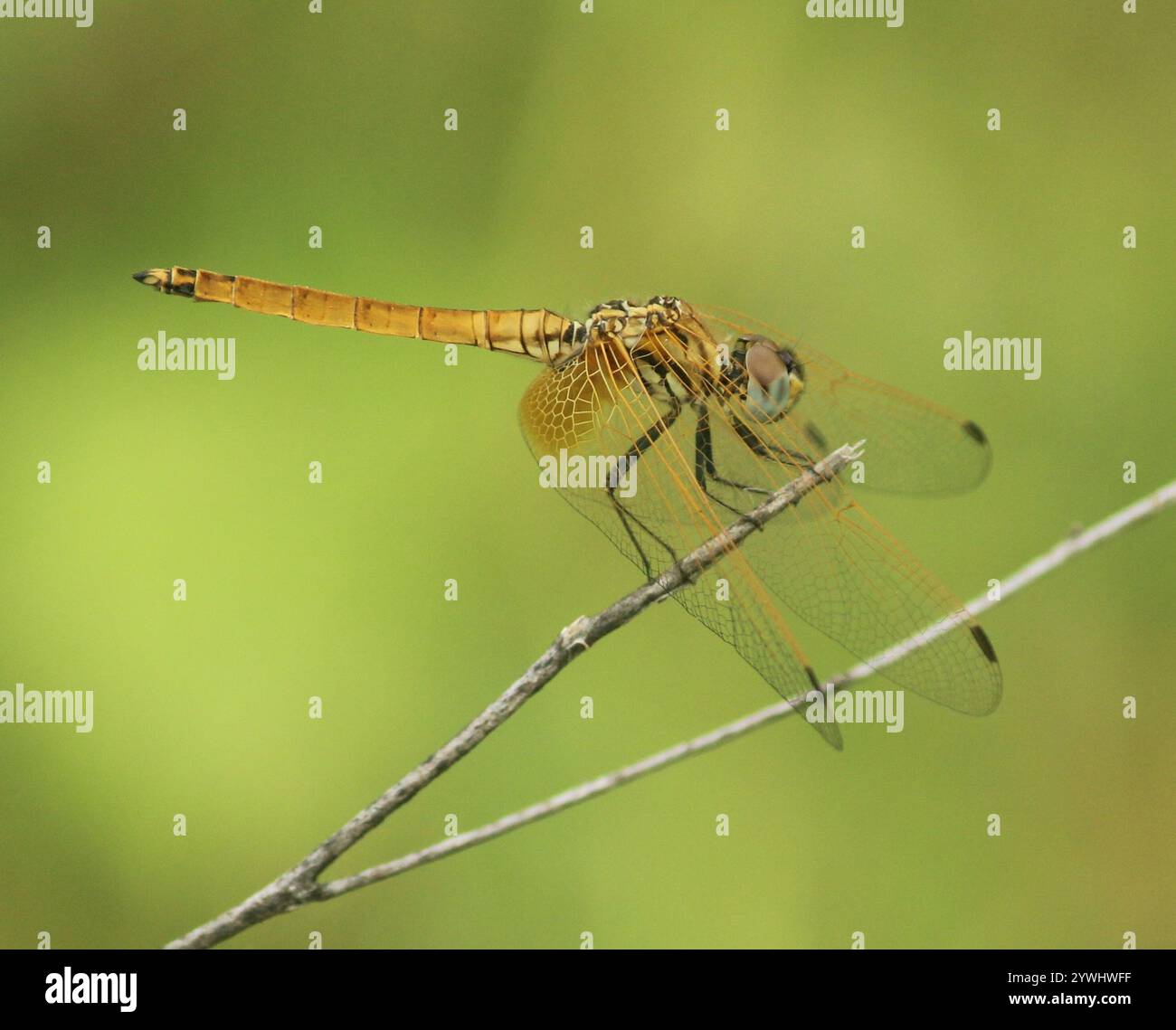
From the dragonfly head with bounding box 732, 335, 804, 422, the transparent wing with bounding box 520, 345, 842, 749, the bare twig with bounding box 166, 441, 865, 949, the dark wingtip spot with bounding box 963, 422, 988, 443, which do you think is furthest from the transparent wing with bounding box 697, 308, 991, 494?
the bare twig with bounding box 166, 441, 865, 949

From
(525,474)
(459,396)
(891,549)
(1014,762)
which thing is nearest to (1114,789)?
(1014,762)

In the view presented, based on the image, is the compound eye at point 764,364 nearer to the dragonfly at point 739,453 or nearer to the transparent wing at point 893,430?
the dragonfly at point 739,453

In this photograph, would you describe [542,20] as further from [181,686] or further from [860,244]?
[181,686]

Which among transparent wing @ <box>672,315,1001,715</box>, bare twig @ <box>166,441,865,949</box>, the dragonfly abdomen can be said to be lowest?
bare twig @ <box>166,441,865,949</box>

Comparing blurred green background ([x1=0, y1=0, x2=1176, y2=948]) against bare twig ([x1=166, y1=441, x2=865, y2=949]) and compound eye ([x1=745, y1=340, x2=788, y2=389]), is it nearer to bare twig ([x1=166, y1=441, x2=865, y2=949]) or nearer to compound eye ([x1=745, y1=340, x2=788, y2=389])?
compound eye ([x1=745, y1=340, x2=788, y2=389])

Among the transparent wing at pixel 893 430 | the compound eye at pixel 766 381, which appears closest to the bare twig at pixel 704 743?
the compound eye at pixel 766 381

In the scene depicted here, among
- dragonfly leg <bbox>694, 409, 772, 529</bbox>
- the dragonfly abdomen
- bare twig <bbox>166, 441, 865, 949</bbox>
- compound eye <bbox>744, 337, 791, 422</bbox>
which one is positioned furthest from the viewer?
the dragonfly abdomen
